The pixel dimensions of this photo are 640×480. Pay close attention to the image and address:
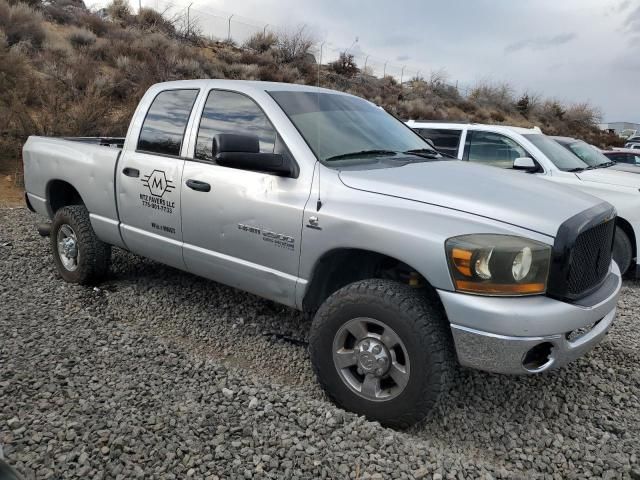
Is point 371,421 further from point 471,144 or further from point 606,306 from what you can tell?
point 471,144

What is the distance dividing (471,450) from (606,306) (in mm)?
1116

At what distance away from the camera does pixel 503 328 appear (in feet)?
8.52

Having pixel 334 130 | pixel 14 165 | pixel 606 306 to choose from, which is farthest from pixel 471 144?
pixel 14 165

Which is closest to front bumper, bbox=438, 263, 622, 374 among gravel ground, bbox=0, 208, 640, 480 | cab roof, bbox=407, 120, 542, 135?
gravel ground, bbox=0, 208, 640, 480

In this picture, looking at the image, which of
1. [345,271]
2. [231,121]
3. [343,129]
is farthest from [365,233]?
[231,121]

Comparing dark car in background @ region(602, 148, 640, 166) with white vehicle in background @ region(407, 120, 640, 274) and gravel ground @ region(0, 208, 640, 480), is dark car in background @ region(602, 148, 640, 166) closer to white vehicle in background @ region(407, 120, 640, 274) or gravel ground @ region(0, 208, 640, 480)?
white vehicle in background @ region(407, 120, 640, 274)

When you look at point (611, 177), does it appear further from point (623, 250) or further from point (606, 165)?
point (606, 165)

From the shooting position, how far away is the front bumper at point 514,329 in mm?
2596

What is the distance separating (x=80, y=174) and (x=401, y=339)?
3447mm

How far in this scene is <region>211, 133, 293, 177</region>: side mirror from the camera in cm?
323

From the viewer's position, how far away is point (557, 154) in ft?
23.3

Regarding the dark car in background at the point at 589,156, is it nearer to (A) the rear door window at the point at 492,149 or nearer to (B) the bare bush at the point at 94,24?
(A) the rear door window at the point at 492,149

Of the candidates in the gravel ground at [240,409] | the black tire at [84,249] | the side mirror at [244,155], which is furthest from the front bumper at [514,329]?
the black tire at [84,249]

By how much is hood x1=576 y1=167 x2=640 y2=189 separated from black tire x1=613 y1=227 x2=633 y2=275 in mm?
624
